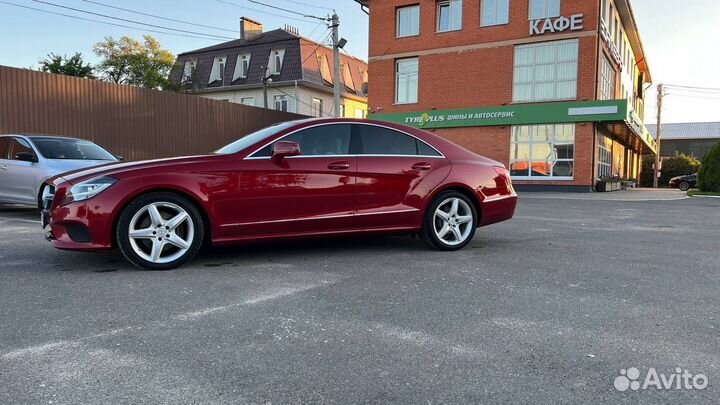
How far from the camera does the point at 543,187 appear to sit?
2295 cm

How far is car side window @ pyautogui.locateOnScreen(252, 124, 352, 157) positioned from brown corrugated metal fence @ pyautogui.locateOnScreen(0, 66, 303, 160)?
38.8 feet

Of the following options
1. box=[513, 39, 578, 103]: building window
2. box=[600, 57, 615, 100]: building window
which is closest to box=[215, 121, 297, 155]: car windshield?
box=[513, 39, 578, 103]: building window

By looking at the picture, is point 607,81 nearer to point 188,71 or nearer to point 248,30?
point 248,30

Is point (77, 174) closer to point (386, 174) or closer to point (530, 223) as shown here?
point (386, 174)

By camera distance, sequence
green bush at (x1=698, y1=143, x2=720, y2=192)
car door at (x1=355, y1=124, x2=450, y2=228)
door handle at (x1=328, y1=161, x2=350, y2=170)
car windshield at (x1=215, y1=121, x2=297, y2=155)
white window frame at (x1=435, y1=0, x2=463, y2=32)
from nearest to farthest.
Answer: car windshield at (x1=215, y1=121, x2=297, y2=155), door handle at (x1=328, y1=161, x2=350, y2=170), car door at (x1=355, y1=124, x2=450, y2=228), green bush at (x1=698, y1=143, x2=720, y2=192), white window frame at (x1=435, y1=0, x2=463, y2=32)

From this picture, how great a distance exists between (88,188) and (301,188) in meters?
1.90

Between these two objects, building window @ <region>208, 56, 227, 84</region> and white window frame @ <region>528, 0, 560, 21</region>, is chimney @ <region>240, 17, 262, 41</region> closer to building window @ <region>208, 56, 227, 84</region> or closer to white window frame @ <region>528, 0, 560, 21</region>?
building window @ <region>208, 56, 227, 84</region>

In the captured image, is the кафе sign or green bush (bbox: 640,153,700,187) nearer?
the кафе sign

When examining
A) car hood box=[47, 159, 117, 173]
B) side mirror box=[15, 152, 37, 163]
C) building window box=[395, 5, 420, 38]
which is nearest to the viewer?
car hood box=[47, 159, 117, 173]

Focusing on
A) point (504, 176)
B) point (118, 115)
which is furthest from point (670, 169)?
point (504, 176)

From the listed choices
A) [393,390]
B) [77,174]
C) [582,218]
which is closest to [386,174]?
[77,174]

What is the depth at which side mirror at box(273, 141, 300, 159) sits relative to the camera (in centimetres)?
497

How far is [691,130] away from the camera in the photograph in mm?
75125

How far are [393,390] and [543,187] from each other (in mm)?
22040
